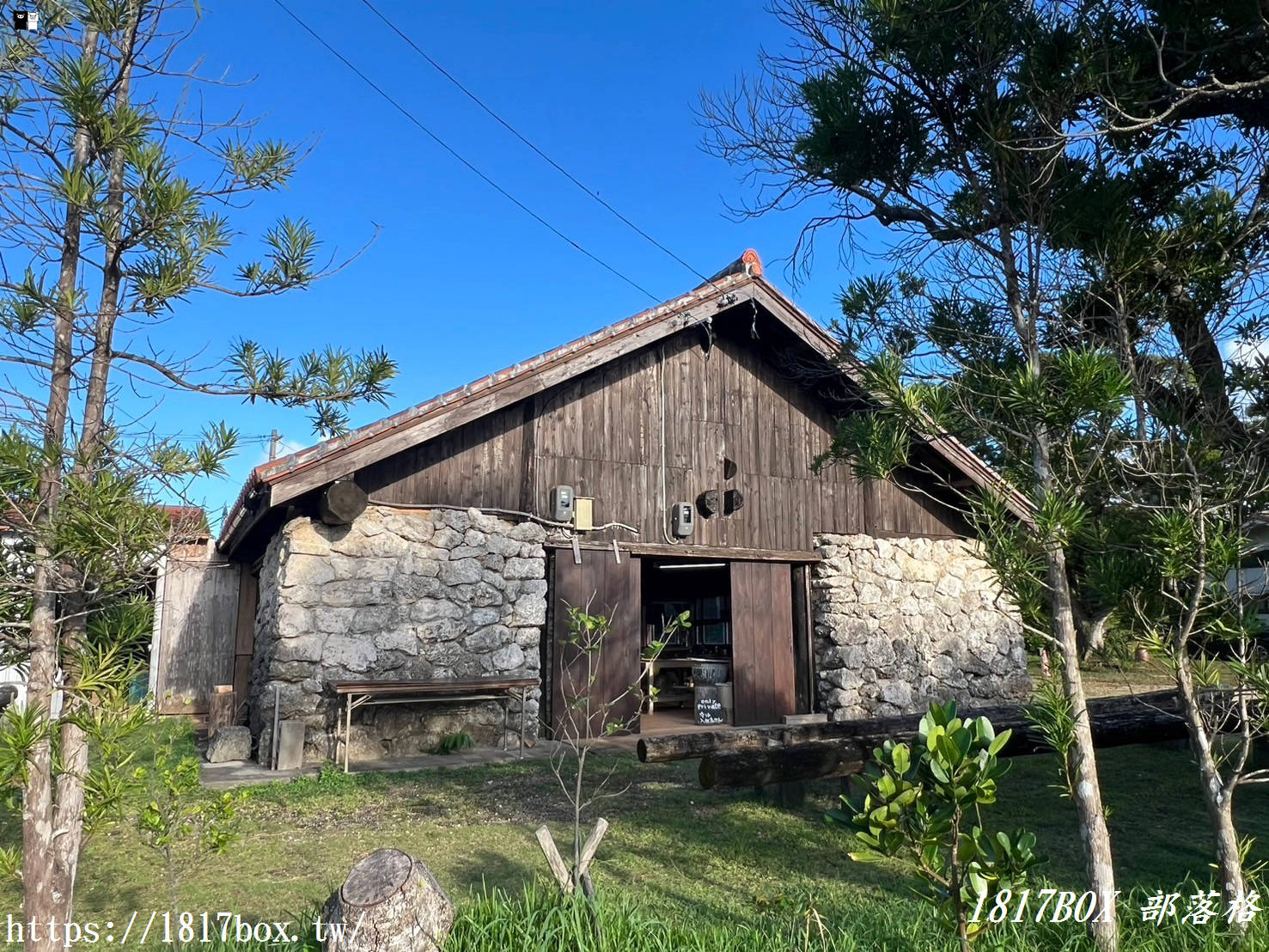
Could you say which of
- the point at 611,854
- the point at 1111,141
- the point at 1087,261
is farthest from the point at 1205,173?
the point at 611,854

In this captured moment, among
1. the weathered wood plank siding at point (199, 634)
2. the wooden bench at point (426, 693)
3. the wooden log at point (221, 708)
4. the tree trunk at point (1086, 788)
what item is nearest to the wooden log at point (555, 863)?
the tree trunk at point (1086, 788)

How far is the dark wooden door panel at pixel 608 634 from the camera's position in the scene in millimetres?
9297

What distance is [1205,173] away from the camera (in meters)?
4.57

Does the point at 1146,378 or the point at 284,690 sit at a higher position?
the point at 1146,378

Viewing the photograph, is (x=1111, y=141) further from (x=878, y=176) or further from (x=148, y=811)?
(x=148, y=811)

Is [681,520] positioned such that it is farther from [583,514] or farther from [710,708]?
[710,708]

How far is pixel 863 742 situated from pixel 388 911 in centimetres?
402

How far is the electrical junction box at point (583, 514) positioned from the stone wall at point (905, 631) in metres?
3.11

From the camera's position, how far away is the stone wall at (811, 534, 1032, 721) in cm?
1072

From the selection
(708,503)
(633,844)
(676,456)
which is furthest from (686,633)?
(633,844)

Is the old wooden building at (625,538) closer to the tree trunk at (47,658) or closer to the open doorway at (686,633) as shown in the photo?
the open doorway at (686,633)

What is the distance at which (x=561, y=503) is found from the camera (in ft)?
31.3

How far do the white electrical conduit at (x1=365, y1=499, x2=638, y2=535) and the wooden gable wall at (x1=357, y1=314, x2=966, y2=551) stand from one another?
5cm

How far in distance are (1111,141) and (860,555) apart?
7.12 metres
